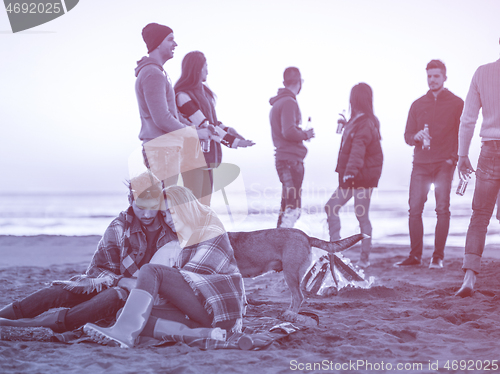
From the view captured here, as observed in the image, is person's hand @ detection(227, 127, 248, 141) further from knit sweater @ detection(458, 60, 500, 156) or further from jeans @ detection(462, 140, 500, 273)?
jeans @ detection(462, 140, 500, 273)

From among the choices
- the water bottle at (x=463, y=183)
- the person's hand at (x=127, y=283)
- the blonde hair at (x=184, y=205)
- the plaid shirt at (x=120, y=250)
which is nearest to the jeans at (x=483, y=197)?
the water bottle at (x=463, y=183)

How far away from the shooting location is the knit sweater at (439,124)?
5.82m

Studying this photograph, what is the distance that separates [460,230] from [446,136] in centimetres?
699

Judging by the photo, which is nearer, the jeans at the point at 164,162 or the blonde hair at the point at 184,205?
the blonde hair at the point at 184,205

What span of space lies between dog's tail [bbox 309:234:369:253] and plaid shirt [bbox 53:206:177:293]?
1134mm

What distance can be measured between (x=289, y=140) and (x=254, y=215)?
975mm

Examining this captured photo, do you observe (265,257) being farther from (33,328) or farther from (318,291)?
(33,328)

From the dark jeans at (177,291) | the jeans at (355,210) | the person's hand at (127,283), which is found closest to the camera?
the dark jeans at (177,291)

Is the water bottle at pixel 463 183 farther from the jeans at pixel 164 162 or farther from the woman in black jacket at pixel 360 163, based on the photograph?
the jeans at pixel 164 162

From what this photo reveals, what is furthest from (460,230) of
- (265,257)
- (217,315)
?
(217,315)

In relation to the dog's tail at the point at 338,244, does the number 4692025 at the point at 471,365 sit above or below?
below

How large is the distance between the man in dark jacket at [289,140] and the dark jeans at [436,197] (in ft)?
4.71

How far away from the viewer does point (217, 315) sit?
296 cm

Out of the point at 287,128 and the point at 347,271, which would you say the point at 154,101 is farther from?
the point at 347,271
